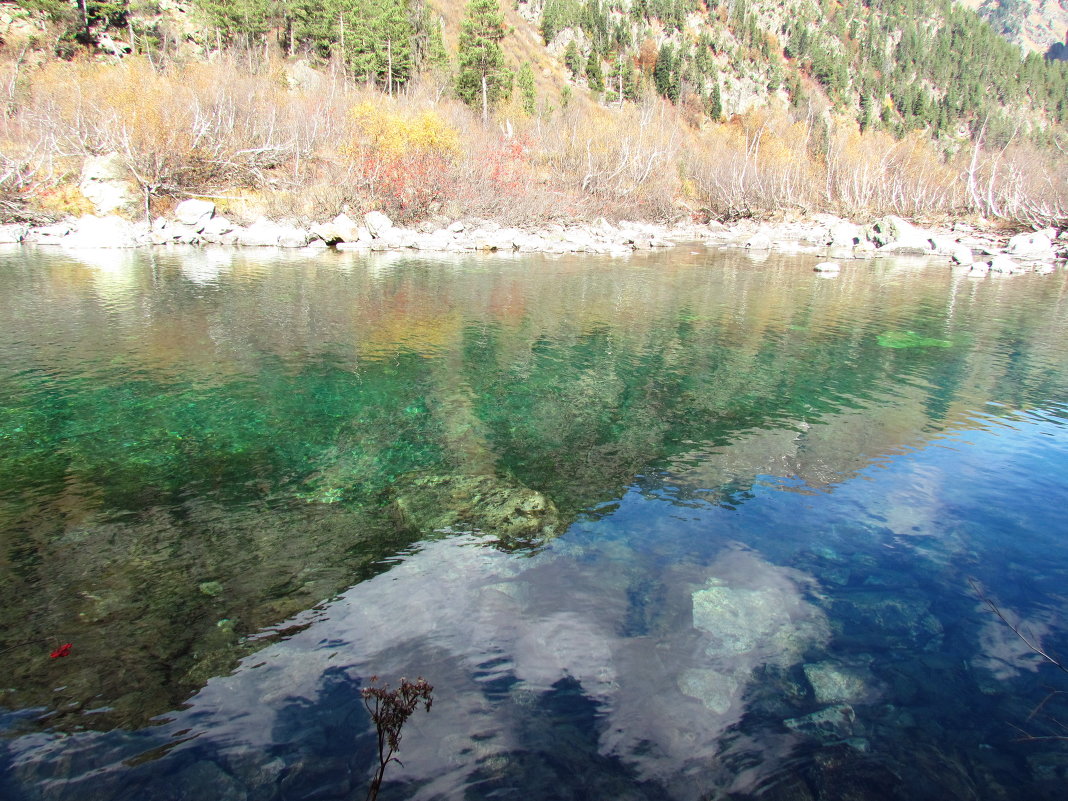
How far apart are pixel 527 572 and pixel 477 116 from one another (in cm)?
6629

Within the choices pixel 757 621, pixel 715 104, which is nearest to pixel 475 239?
pixel 757 621

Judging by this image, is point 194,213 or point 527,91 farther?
point 527,91

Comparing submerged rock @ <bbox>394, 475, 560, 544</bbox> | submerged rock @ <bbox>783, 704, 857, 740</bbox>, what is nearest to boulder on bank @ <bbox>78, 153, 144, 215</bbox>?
submerged rock @ <bbox>394, 475, 560, 544</bbox>

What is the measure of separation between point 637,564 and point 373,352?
9923 millimetres

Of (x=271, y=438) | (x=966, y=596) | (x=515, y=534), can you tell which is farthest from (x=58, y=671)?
(x=966, y=596)

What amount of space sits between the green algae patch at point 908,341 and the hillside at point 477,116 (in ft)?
108

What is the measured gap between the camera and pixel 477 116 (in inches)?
2525

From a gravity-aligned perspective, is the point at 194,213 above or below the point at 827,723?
above

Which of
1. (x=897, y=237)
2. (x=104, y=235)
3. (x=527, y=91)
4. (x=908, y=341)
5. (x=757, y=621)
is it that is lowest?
(x=757, y=621)

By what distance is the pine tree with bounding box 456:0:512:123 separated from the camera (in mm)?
64188

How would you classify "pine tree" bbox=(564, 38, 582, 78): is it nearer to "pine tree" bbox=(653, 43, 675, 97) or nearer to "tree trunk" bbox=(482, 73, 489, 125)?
"pine tree" bbox=(653, 43, 675, 97)

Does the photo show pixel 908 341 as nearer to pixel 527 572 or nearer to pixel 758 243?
pixel 527 572

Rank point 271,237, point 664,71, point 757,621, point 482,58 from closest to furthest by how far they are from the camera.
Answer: point 757,621 → point 271,237 → point 482,58 → point 664,71

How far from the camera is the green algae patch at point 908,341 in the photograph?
1678 cm
